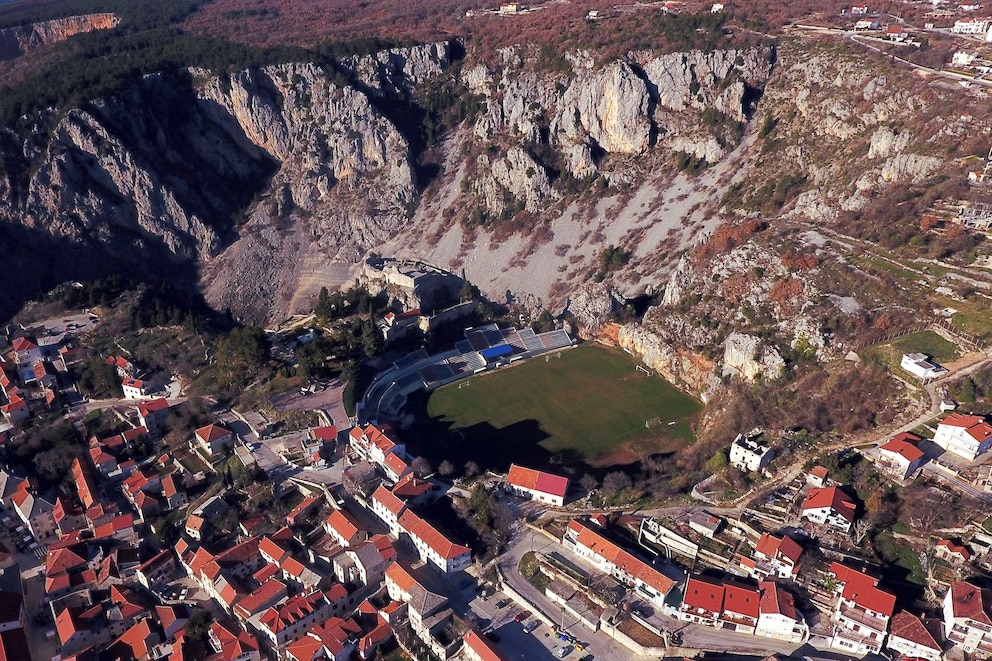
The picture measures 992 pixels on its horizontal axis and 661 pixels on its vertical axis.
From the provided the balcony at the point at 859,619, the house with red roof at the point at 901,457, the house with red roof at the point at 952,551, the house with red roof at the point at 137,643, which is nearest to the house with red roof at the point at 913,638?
the balcony at the point at 859,619

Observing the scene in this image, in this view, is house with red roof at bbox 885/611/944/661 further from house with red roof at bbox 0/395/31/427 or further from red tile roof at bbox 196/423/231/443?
house with red roof at bbox 0/395/31/427

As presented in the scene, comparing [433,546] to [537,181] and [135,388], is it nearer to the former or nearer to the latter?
[135,388]

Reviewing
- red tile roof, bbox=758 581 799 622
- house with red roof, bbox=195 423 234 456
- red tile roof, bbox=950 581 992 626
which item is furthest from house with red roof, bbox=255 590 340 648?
red tile roof, bbox=950 581 992 626

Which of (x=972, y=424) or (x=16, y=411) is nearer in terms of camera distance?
(x=972, y=424)

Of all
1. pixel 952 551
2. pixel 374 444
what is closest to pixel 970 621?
pixel 952 551

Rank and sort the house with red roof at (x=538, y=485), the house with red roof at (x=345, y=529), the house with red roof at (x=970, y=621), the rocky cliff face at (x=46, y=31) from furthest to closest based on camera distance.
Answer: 1. the rocky cliff face at (x=46, y=31)
2. the house with red roof at (x=538, y=485)
3. the house with red roof at (x=345, y=529)
4. the house with red roof at (x=970, y=621)

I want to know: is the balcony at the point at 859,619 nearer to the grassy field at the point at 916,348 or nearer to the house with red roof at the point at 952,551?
the house with red roof at the point at 952,551

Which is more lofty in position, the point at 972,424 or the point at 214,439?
the point at 972,424
